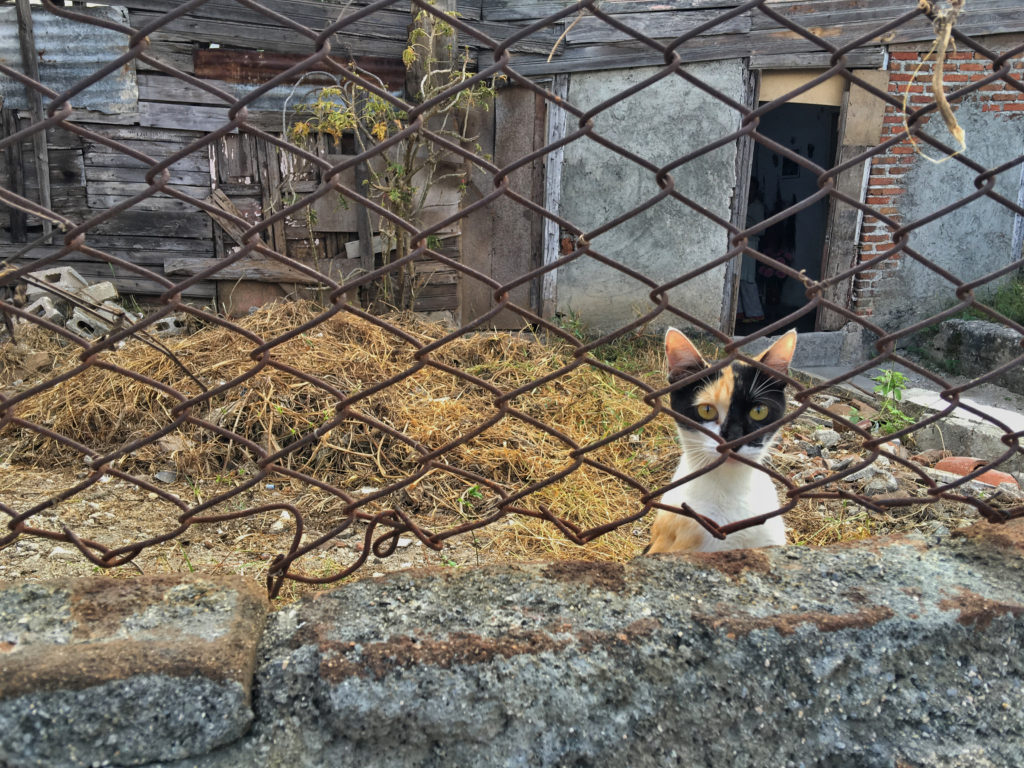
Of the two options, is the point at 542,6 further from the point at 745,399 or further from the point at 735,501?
the point at 735,501

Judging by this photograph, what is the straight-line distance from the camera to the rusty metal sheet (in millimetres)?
6520

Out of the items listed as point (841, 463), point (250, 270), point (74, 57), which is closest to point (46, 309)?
point (250, 270)

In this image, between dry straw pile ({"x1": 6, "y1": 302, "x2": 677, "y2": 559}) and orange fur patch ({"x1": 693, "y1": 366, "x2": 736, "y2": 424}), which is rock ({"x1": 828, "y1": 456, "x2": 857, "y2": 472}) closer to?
dry straw pile ({"x1": 6, "y1": 302, "x2": 677, "y2": 559})

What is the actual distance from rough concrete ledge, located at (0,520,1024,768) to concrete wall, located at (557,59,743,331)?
6532mm

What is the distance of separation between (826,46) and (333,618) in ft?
4.03

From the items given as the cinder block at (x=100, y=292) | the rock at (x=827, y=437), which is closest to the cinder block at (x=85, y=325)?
the cinder block at (x=100, y=292)

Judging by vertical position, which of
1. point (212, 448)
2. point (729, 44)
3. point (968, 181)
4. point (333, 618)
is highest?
point (729, 44)

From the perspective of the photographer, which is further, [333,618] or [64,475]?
[64,475]

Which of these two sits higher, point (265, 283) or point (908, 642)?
point (908, 642)

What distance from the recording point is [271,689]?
1.16 m

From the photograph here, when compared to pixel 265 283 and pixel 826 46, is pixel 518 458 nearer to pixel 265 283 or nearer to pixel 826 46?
pixel 826 46

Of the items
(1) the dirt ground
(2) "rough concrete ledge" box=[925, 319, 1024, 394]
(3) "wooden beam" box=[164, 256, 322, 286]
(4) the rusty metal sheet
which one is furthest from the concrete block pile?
(2) "rough concrete ledge" box=[925, 319, 1024, 394]

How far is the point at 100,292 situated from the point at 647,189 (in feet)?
17.1

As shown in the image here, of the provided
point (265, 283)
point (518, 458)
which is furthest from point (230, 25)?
point (518, 458)
